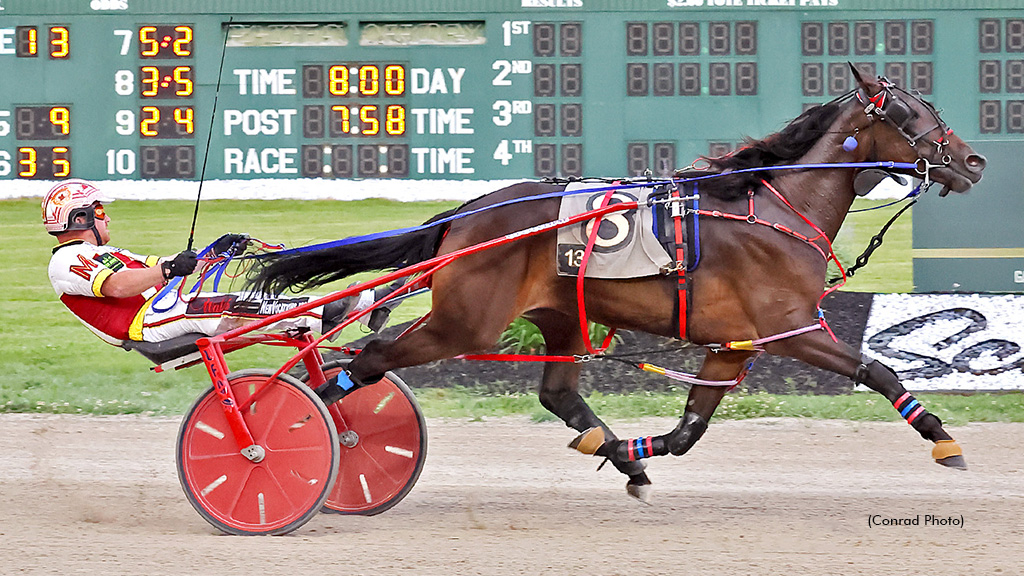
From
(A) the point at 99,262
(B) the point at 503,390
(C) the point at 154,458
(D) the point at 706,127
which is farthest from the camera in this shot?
(D) the point at 706,127

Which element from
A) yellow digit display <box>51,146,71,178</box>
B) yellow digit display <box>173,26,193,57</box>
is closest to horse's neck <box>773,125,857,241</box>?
yellow digit display <box>173,26,193,57</box>

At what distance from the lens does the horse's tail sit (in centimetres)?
499

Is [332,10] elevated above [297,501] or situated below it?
above

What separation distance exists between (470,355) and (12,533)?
1842 millimetres

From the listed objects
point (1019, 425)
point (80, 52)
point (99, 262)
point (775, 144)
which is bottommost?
point (1019, 425)

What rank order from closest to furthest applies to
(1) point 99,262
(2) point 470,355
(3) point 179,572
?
1. (3) point 179,572
2. (1) point 99,262
3. (2) point 470,355

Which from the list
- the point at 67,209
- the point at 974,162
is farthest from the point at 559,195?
the point at 67,209

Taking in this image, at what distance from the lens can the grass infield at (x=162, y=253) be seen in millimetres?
8070

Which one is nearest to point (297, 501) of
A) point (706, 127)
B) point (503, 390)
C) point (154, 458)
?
point (154, 458)

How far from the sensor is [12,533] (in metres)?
4.57

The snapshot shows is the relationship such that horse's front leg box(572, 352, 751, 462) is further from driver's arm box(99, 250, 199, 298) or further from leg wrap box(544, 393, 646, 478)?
driver's arm box(99, 250, 199, 298)

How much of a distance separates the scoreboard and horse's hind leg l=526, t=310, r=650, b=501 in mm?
4054

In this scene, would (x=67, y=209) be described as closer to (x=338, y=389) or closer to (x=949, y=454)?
(x=338, y=389)

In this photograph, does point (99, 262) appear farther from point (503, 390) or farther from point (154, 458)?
point (503, 390)
